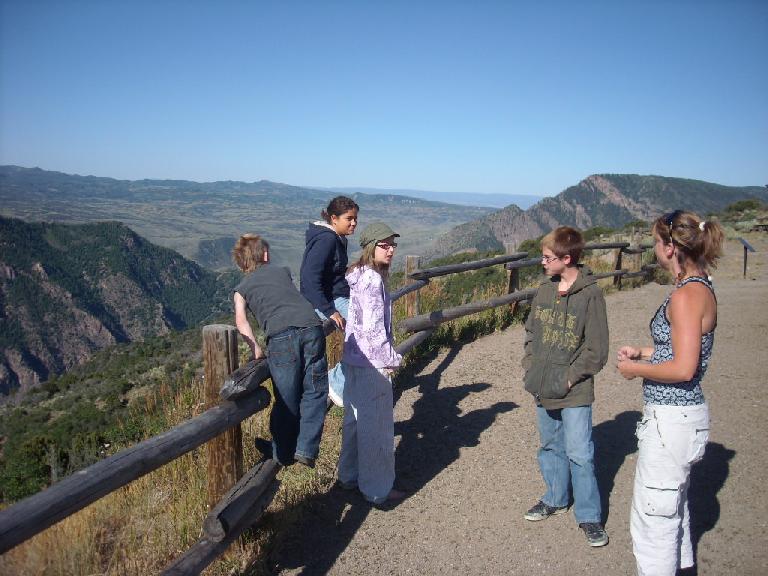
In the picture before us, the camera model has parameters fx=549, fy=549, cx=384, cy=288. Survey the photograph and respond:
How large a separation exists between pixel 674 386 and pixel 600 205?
11015cm

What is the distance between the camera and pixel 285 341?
9.78 feet

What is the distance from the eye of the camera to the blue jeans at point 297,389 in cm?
299

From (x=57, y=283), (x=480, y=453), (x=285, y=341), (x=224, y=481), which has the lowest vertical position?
(x=57, y=283)

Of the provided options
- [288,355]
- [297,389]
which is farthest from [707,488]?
[288,355]

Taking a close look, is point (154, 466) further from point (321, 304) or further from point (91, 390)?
point (91, 390)

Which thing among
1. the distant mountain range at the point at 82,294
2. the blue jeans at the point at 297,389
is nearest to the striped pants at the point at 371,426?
the blue jeans at the point at 297,389

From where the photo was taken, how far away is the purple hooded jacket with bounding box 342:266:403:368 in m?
3.19

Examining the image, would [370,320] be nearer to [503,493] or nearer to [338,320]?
[338,320]

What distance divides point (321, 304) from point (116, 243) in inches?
6969

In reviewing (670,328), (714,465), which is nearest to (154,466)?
(670,328)

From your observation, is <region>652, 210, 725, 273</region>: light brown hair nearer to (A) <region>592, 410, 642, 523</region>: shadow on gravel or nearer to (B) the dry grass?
(A) <region>592, 410, 642, 523</region>: shadow on gravel

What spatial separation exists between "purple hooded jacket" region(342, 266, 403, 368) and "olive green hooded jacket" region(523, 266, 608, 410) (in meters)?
0.83

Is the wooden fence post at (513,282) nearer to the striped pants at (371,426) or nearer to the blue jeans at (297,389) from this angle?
the striped pants at (371,426)

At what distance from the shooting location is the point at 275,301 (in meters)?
3.07
